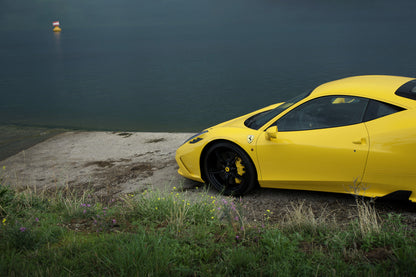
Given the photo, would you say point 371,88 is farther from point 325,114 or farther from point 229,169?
point 229,169

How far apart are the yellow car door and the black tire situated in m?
0.19

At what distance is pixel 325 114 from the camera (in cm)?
490

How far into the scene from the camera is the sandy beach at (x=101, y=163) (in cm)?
682

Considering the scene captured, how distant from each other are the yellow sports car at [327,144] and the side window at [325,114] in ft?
0.04

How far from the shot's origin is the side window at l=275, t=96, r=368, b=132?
4691mm

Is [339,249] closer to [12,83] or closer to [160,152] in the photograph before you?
[160,152]

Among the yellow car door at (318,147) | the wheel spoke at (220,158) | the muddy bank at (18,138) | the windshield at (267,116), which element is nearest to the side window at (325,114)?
the yellow car door at (318,147)

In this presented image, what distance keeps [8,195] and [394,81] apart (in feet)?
16.9

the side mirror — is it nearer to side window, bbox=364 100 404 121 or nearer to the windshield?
the windshield

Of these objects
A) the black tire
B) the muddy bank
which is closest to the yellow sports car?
the black tire

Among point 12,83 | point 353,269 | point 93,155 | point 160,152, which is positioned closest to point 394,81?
point 353,269

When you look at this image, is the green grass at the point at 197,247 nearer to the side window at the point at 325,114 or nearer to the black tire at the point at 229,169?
the black tire at the point at 229,169

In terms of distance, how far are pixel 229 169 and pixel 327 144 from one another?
141cm

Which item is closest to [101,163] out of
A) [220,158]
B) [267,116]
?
[220,158]
